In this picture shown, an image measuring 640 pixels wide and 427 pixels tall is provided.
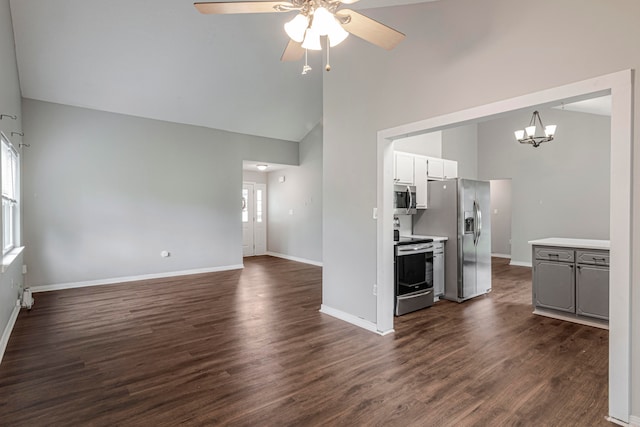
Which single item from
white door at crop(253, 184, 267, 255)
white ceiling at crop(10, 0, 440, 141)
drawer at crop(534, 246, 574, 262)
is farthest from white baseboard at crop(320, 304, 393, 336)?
white door at crop(253, 184, 267, 255)

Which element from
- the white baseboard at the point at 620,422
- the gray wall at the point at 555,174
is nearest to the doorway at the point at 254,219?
the gray wall at the point at 555,174

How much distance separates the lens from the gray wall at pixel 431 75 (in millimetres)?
2066

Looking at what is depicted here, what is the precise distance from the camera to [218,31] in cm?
431

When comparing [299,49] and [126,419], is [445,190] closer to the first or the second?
[299,49]

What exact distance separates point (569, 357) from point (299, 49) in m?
3.46

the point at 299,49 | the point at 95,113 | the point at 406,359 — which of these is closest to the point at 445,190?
the point at 406,359

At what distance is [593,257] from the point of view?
12.1 ft

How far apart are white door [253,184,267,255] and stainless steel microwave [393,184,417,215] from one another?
5560 millimetres

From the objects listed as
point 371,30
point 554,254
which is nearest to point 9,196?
point 371,30

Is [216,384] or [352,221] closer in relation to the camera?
[216,384]

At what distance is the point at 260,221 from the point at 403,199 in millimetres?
5699

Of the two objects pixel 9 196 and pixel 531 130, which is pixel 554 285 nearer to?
pixel 531 130

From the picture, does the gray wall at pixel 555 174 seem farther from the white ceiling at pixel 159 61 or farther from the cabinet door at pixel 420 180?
the white ceiling at pixel 159 61

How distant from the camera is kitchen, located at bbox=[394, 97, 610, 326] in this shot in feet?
19.0
